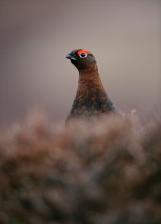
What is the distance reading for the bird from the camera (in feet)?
12.2

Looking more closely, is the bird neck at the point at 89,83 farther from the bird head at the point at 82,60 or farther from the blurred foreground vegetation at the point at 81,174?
the blurred foreground vegetation at the point at 81,174

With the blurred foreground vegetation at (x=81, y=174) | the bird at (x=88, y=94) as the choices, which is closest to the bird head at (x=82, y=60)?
the bird at (x=88, y=94)

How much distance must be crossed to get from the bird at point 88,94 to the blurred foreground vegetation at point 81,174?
1007 mm

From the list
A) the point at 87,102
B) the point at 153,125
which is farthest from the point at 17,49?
the point at 153,125

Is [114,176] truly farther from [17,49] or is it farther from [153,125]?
[17,49]

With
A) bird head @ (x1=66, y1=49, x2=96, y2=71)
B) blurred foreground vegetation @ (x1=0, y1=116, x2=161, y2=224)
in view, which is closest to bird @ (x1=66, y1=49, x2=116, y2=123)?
bird head @ (x1=66, y1=49, x2=96, y2=71)

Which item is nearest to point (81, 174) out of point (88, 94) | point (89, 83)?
point (88, 94)

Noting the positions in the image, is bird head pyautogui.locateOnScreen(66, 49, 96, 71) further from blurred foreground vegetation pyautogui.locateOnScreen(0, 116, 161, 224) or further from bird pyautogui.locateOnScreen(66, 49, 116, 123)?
blurred foreground vegetation pyautogui.locateOnScreen(0, 116, 161, 224)

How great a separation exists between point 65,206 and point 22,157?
0.97ft

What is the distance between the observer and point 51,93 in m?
15.9

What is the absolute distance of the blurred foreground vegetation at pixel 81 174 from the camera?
2.34 meters

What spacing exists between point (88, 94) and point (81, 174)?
5.73 ft

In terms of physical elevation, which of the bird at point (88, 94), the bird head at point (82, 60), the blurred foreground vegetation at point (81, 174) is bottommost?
the blurred foreground vegetation at point (81, 174)

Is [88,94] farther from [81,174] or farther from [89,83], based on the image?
[81,174]
